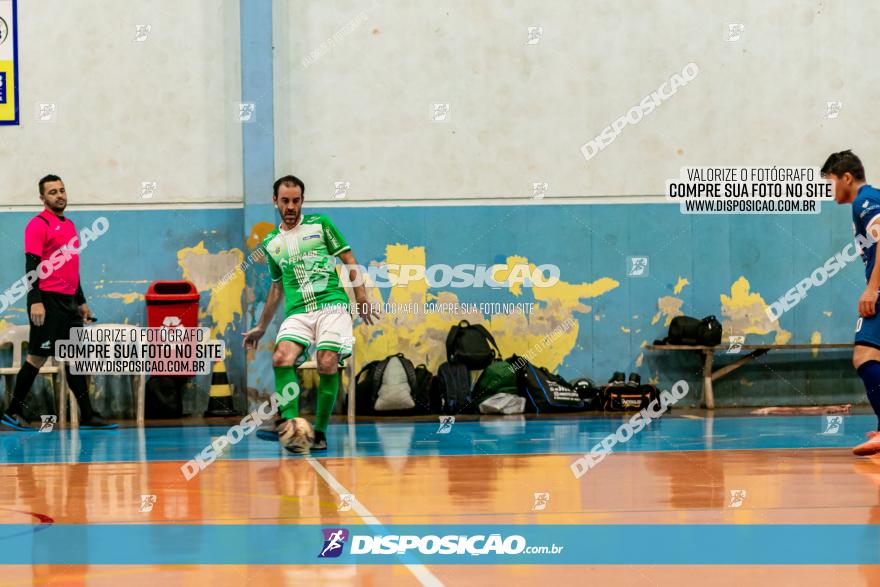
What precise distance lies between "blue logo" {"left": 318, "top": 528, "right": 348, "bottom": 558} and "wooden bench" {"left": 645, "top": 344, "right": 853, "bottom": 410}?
27.2ft

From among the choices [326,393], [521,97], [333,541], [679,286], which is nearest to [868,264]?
[326,393]

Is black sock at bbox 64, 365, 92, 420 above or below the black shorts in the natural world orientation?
below

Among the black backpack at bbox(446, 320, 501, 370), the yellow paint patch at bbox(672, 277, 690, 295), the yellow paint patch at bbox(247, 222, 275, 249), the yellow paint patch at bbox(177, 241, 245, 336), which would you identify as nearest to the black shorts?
the yellow paint patch at bbox(177, 241, 245, 336)

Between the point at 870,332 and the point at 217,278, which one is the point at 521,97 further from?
the point at 870,332

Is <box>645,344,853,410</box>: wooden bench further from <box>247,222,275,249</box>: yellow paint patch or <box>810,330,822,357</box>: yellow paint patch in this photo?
<box>247,222,275,249</box>: yellow paint patch

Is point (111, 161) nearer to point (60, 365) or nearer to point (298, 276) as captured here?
point (60, 365)

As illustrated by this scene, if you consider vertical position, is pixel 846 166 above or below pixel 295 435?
above

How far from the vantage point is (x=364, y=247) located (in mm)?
12773

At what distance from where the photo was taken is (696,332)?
12383 mm

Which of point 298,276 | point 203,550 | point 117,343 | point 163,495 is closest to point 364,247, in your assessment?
point 117,343

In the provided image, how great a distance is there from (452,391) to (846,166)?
19.3 feet

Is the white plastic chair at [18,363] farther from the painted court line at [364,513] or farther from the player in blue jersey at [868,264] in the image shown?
the player in blue jersey at [868,264]

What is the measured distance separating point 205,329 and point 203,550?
27.4 feet

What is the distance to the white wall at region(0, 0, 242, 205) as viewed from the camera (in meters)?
12.7
